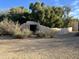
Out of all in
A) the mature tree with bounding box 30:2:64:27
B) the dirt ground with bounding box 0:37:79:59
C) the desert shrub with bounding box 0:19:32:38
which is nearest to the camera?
the dirt ground with bounding box 0:37:79:59

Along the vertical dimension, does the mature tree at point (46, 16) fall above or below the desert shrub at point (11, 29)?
above

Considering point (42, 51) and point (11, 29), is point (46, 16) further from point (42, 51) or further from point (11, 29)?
point (42, 51)

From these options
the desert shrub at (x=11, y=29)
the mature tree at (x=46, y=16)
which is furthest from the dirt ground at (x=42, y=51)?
the mature tree at (x=46, y=16)

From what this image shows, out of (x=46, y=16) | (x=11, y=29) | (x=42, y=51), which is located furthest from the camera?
(x=46, y=16)

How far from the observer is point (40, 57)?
49.3 ft

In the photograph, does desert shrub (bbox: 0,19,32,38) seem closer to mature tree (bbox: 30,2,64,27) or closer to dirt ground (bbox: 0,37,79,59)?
mature tree (bbox: 30,2,64,27)

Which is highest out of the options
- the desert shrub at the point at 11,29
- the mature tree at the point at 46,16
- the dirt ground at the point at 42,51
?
the mature tree at the point at 46,16

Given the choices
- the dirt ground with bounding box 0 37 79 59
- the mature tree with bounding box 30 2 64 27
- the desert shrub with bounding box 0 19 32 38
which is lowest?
the dirt ground with bounding box 0 37 79 59

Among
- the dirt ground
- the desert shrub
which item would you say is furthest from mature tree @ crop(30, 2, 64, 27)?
the dirt ground

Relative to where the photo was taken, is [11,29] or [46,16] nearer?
[11,29]

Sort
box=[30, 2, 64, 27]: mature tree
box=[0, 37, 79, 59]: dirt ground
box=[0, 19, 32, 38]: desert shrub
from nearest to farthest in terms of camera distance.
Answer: box=[0, 37, 79, 59]: dirt ground → box=[0, 19, 32, 38]: desert shrub → box=[30, 2, 64, 27]: mature tree

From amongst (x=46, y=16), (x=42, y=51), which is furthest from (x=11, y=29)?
(x=42, y=51)

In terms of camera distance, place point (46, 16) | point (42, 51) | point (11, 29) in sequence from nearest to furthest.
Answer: point (42, 51) → point (11, 29) → point (46, 16)

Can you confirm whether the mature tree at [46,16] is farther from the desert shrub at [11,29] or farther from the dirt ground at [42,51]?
the dirt ground at [42,51]
